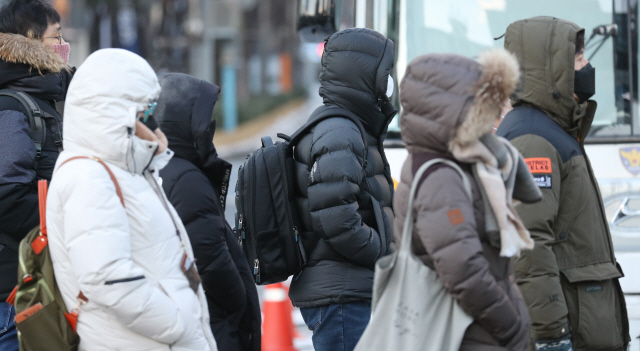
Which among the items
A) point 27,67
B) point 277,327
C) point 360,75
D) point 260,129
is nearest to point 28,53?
point 27,67

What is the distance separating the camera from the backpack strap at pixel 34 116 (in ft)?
10.3

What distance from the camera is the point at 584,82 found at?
131 inches

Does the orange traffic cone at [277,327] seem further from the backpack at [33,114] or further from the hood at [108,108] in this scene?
the hood at [108,108]

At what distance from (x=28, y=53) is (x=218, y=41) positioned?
33.2 m

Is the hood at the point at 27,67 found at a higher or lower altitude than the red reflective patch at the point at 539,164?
higher

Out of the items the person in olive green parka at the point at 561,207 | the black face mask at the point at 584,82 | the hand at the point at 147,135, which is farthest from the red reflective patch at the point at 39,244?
the black face mask at the point at 584,82

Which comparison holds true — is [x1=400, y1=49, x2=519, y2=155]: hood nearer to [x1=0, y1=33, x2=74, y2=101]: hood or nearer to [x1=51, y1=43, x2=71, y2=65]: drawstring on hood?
[x1=0, y1=33, x2=74, y2=101]: hood

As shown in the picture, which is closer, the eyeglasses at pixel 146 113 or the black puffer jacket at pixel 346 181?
the eyeglasses at pixel 146 113

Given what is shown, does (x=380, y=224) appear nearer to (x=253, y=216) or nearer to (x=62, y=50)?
(x=253, y=216)

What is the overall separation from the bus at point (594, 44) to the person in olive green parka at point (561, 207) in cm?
102

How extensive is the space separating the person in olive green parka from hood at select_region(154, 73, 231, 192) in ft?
4.18

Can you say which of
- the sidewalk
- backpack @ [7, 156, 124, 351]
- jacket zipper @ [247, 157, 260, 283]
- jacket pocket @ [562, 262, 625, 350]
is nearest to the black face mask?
jacket pocket @ [562, 262, 625, 350]

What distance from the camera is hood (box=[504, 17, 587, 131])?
327 cm

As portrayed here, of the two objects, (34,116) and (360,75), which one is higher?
(360,75)
